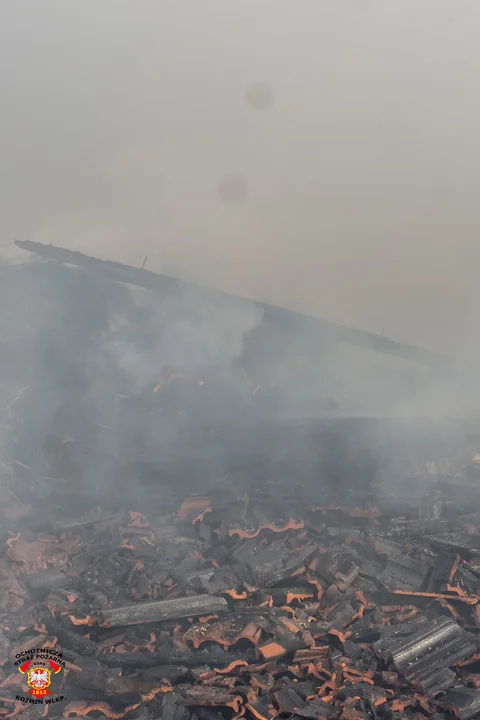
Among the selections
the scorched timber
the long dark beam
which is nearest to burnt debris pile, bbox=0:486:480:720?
the scorched timber

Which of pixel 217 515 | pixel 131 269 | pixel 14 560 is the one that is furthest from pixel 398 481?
pixel 131 269

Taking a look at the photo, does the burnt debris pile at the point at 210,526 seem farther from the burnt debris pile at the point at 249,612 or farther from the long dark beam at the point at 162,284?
the long dark beam at the point at 162,284

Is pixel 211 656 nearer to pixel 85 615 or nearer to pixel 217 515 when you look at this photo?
pixel 85 615

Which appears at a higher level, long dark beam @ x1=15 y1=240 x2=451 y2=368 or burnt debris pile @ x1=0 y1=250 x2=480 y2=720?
long dark beam @ x1=15 y1=240 x2=451 y2=368

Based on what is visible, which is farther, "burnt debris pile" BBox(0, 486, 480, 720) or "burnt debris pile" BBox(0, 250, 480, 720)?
"burnt debris pile" BBox(0, 250, 480, 720)

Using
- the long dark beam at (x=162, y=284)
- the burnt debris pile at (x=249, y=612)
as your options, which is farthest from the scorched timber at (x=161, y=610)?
the long dark beam at (x=162, y=284)

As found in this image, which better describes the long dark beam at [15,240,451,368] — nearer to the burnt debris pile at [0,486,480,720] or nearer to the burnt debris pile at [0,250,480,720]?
the burnt debris pile at [0,250,480,720]

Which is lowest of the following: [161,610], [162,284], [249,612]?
[161,610]

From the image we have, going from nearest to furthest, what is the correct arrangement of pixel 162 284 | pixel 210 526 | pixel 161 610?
pixel 161 610, pixel 210 526, pixel 162 284

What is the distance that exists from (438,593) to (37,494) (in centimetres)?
1019

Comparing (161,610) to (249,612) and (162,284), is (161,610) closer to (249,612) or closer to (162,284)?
(249,612)

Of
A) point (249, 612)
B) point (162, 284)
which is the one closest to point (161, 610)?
point (249, 612)

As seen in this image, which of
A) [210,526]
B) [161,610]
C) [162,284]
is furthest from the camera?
[162,284]

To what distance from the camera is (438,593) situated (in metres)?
9.96
